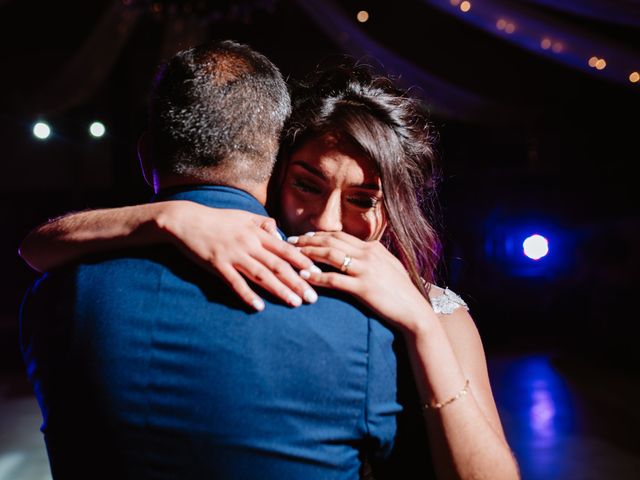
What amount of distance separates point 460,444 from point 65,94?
7380 mm

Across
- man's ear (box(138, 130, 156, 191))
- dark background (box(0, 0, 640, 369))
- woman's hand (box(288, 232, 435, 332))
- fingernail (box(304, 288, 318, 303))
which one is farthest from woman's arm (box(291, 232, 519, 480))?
dark background (box(0, 0, 640, 369))

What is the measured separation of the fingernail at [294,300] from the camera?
0.82 meters

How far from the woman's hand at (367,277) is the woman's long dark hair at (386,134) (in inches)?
14.4

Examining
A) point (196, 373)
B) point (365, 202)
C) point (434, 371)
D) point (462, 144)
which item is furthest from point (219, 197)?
point (462, 144)

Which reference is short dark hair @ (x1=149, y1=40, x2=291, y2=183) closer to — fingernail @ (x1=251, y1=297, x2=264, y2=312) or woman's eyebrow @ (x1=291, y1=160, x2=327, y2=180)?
fingernail @ (x1=251, y1=297, x2=264, y2=312)

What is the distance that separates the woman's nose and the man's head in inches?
16.2

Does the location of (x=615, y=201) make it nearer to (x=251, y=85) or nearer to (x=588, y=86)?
(x=588, y=86)

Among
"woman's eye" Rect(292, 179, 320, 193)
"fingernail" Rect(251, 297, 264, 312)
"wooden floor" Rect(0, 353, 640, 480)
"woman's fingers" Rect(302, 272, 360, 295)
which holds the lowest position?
"wooden floor" Rect(0, 353, 640, 480)

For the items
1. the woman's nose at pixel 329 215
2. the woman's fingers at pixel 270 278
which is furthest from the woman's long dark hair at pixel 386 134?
the woman's fingers at pixel 270 278

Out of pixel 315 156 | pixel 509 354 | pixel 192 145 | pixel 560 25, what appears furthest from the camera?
pixel 509 354

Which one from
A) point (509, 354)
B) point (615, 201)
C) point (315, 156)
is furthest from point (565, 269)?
point (315, 156)

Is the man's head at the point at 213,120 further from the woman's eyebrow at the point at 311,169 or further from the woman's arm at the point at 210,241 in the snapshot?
the woman's eyebrow at the point at 311,169

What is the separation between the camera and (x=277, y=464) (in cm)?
80

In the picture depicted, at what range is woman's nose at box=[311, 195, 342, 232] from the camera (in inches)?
55.7
